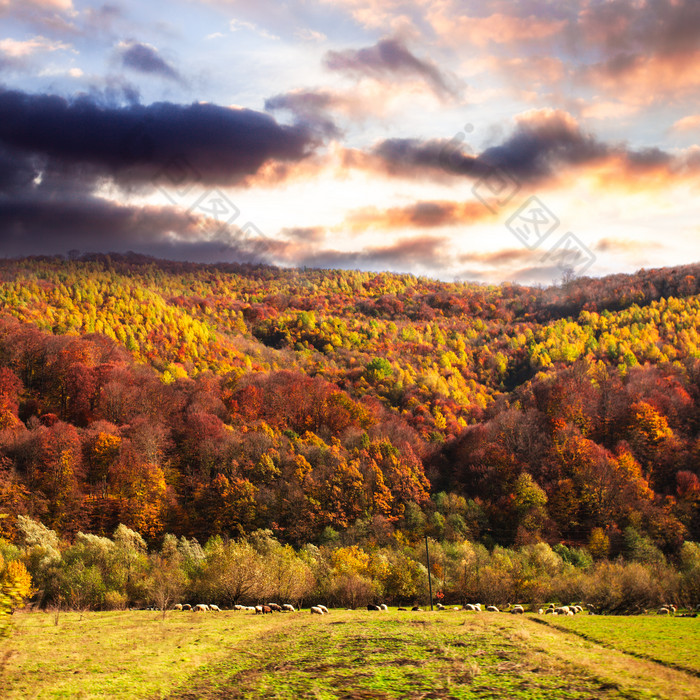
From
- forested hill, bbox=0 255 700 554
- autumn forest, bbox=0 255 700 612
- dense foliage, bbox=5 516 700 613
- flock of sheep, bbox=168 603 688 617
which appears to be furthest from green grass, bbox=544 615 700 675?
forested hill, bbox=0 255 700 554

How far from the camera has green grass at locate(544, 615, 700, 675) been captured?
2380cm

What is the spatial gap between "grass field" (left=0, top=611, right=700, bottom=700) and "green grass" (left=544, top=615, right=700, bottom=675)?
0.36 ft

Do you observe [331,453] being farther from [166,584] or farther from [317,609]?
[317,609]

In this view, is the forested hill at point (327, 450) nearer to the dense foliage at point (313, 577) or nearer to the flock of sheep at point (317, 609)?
the dense foliage at point (313, 577)

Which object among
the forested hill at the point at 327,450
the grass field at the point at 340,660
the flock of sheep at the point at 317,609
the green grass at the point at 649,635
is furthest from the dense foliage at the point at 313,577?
the forested hill at the point at 327,450

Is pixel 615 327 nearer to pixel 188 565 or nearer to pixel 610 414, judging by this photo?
pixel 610 414

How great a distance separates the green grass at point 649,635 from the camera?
23.8 meters

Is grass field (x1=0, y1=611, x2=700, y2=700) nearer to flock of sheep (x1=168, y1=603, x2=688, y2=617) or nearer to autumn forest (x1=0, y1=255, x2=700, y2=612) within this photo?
flock of sheep (x1=168, y1=603, x2=688, y2=617)

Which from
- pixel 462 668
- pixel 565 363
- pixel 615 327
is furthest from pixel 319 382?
pixel 615 327

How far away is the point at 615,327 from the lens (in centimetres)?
19912

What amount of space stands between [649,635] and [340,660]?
17454mm

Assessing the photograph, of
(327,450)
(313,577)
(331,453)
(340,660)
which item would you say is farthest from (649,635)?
(327,450)

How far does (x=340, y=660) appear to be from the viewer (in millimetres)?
25094

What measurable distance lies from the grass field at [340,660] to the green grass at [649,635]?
0.11 meters
